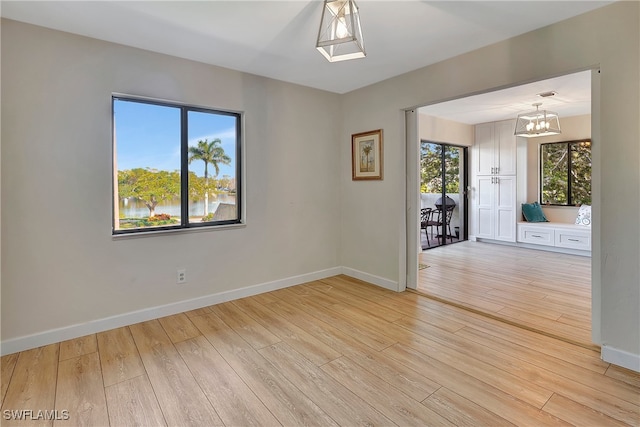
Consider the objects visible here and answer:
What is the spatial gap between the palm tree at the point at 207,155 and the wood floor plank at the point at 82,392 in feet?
5.27

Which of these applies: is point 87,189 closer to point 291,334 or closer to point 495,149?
point 291,334

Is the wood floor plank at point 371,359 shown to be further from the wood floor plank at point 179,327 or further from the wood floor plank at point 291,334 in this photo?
the wood floor plank at point 179,327

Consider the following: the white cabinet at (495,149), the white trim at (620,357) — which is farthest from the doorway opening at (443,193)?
the white trim at (620,357)

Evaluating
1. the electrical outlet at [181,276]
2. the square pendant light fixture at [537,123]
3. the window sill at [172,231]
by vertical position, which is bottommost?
the electrical outlet at [181,276]

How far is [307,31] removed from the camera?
2.52 metres

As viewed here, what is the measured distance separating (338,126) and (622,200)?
2993mm

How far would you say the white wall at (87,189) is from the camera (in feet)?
7.69

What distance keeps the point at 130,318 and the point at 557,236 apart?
6467mm

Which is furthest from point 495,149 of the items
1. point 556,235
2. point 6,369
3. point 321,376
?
point 6,369

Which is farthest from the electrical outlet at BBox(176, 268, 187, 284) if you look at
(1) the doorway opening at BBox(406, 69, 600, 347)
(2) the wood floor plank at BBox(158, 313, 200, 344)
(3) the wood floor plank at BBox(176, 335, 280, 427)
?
(1) the doorway opening at BBox(406, 69, 600, 347)

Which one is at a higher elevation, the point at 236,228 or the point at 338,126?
the point at 338,126

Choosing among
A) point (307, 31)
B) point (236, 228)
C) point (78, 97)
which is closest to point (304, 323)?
point (236, 228)

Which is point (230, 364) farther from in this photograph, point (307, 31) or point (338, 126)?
point (338, 126)

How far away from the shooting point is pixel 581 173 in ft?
19.1
